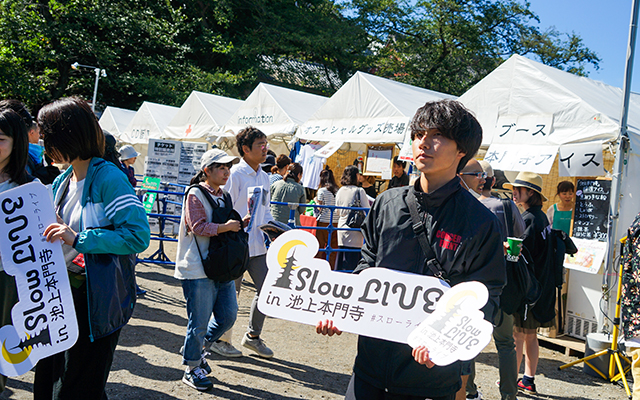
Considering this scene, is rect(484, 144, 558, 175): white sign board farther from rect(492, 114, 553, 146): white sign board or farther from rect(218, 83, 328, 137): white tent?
rect(218, 83, 328, 137): white tent

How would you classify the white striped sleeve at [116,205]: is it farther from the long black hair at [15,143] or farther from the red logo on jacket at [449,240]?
the red logo on jacket at [449,240]

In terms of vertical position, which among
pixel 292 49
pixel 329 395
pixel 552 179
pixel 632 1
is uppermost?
pixel 292 49

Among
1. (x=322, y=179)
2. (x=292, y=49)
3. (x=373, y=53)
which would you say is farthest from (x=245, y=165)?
(x=373, y=53)

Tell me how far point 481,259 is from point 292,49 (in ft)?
82.2

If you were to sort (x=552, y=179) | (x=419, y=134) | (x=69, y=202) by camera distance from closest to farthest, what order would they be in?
(x=419, y=134)
(x=69, y=202)
(x=552, y=179)

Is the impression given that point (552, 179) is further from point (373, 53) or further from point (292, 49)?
point (373, 53)

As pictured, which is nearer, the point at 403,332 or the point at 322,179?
Result: the point at 403,332

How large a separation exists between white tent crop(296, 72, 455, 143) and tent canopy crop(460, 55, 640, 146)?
158cm

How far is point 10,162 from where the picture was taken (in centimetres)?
238

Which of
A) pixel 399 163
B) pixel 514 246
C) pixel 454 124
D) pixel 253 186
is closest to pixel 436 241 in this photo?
pixel 454 124

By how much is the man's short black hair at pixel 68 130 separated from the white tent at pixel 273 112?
844 cm

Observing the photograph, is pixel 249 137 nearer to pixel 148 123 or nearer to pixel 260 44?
pixel 148 123

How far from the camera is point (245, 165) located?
4.38 m

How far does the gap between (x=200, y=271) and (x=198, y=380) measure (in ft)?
2.68
